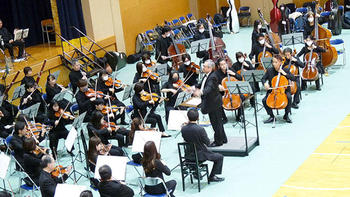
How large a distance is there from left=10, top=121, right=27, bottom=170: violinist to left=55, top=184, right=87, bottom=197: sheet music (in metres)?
2.73

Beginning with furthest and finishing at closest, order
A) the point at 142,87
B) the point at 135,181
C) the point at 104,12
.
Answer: the point at 104,12 < the point at 142,87 < the point at 135,181

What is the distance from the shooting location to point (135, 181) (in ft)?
33.8

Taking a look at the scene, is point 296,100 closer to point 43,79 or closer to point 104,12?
point 43,79

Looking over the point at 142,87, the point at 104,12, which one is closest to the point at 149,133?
the point at 142,87

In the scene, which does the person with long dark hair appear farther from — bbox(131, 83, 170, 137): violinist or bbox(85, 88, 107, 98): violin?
bbox(85, 88, 107, 98): violin

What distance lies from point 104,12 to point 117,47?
144cm

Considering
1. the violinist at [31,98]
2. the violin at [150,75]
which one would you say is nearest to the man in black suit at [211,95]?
the violin at [150,75]

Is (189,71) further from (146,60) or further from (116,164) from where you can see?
(116,164)

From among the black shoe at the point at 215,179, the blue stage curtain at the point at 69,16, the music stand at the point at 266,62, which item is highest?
the blue stage curtain at the point at 69,16

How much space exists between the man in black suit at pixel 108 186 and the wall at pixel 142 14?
46.6ft

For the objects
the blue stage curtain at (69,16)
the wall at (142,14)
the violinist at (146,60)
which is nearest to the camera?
Answer: the violinist at (146,60)

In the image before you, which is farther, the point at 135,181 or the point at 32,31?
the point at 32,31

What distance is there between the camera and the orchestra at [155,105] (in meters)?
9.27

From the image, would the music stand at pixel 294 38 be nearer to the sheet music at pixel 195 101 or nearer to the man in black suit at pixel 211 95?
the sheet music at pixel 195 101
